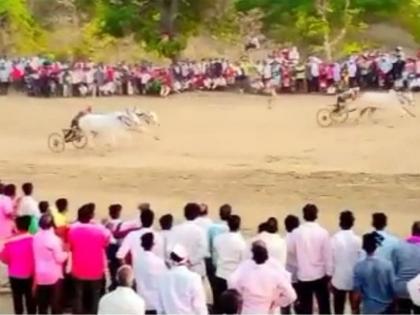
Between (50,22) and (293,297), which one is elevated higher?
(50,22)

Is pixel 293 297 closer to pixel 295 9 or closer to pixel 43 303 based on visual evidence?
pixel 43 303

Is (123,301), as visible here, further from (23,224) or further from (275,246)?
(23,224)

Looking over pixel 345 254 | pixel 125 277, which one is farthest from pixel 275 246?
pixel 125 277

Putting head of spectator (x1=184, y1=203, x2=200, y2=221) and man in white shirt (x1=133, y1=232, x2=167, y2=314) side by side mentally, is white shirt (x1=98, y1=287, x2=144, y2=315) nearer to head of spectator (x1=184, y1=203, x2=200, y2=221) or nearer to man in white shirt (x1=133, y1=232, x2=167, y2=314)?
man in white shirt (x1=133, y1=232, x2=167, y2=314)

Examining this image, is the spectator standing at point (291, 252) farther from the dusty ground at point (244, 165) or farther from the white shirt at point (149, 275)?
the dusty ground at point (244, 165)

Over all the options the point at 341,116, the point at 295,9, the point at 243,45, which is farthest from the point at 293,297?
the point at 243,45

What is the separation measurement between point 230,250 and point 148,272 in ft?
3.91

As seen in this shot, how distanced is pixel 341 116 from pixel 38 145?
24.9ft

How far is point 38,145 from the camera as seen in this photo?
100 ft

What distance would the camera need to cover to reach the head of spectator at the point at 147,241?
38.6 ft

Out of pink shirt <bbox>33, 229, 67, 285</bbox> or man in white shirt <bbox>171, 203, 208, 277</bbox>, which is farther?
pink shirt <bbox>33, 229, 67, 285</bbox>

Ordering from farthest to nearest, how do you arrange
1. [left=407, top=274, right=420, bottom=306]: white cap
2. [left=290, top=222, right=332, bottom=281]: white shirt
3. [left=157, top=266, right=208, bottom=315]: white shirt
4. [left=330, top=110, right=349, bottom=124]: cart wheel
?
[left=330, top=110, right=349, bottom=124]: cart wheel < [left=290, top=222, right=332, bottom=281]: white shirt < [left=407, top=274, right=420, bottom=306]: white cap < [left=157, top=266, right=208, bottom=315]: white shirt

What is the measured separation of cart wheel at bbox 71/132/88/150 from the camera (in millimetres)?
28283

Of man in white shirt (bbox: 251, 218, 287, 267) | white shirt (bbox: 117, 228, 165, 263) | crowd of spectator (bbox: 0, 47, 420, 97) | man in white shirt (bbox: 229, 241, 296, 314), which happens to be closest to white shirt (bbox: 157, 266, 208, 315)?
man in white shirt (bbox: 229, 241, 296, 314)
